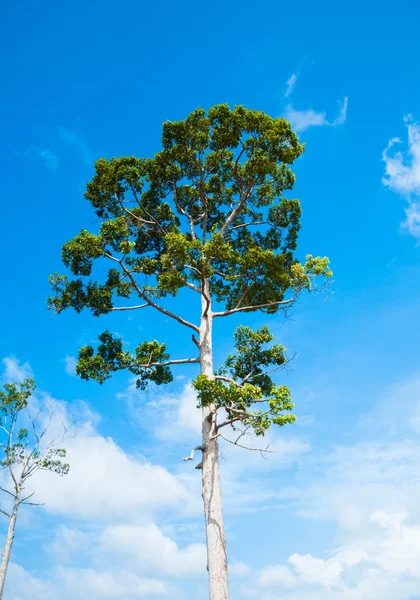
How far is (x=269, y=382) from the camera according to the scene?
46.1 ft

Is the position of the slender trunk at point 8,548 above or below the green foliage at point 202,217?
below

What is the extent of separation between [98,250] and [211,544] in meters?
7.70

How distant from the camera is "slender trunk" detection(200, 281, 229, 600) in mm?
9680

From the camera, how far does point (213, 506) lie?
34.2ft

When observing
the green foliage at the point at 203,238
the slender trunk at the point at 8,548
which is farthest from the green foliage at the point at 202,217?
the slender trunk at the point at 8,548

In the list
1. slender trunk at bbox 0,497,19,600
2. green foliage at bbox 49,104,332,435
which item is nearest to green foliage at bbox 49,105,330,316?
green foliage at bbox 49,104,332,435

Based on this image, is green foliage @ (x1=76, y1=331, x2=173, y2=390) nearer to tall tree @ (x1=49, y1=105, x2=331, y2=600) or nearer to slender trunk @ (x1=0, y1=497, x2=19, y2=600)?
tall tree @ (x1=49, y1=105, x2=331, y2=600)

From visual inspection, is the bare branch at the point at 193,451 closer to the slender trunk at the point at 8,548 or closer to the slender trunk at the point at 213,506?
the slender trunk at the point at 213,506

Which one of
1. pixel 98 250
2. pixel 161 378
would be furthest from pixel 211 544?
pixel 98 250

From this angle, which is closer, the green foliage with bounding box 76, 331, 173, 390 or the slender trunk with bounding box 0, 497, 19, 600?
the green foliage with bounding box 76, 331, 173, 390

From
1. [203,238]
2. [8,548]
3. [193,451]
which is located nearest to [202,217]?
[203,238]

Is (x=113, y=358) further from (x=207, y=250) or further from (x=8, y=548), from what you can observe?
(x=8, y=548)

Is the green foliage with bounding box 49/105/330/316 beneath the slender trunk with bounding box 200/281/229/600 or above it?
above

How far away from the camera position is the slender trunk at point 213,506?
9680 millimetres
